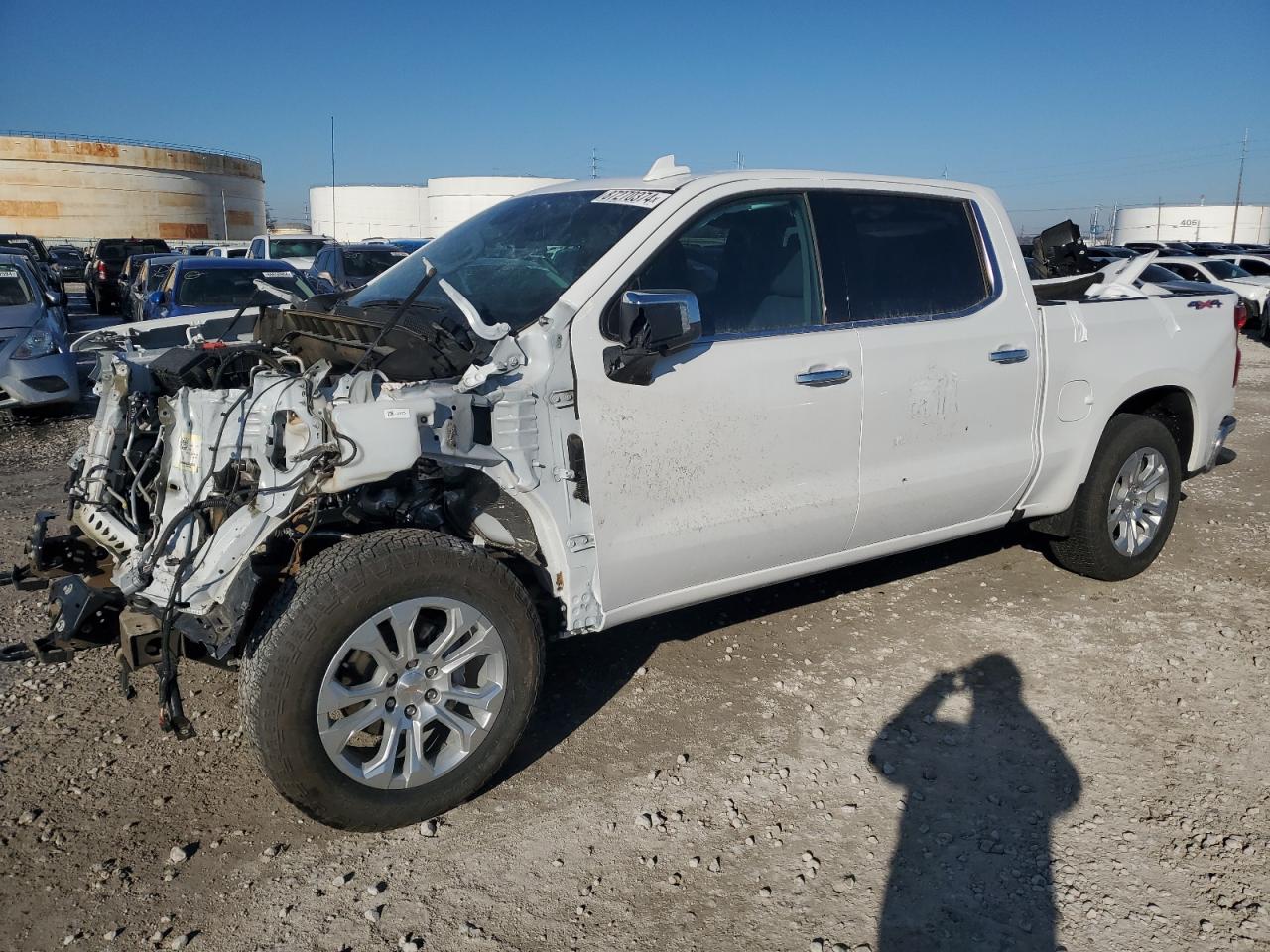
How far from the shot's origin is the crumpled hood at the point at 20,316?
32.9 ft

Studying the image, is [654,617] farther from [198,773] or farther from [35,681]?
[35,681]

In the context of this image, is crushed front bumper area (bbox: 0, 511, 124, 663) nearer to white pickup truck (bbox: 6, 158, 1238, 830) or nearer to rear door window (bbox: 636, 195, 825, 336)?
white pickup truck (bbox: 6, 158, 1238, 830)

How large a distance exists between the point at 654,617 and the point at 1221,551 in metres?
3.63

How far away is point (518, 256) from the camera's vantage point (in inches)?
156

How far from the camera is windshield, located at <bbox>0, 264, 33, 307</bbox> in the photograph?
10578 mm

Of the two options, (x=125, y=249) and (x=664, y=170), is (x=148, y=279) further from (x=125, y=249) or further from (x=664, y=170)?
(x=664, y=170)

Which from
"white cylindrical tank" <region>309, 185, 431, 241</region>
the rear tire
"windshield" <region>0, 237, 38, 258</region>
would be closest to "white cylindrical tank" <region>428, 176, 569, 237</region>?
"white cylindrical tank" <region>309, 185, 431, 241</region>

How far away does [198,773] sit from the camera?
359 centimetres

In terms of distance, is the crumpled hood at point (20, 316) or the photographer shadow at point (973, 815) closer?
the photographer shadow at point (973, 815)

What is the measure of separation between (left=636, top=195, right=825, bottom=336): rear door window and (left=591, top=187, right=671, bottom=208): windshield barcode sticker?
171 mm

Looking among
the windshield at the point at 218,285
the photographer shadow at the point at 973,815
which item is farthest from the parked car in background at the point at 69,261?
the photographer shadow at the point at 973,815

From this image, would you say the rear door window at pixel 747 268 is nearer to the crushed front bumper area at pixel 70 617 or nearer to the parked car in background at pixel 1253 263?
the crushed front bumper area at pixel 70 617

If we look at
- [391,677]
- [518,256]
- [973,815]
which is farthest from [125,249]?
[973,815]

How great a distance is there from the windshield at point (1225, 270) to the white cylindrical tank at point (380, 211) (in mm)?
46401
